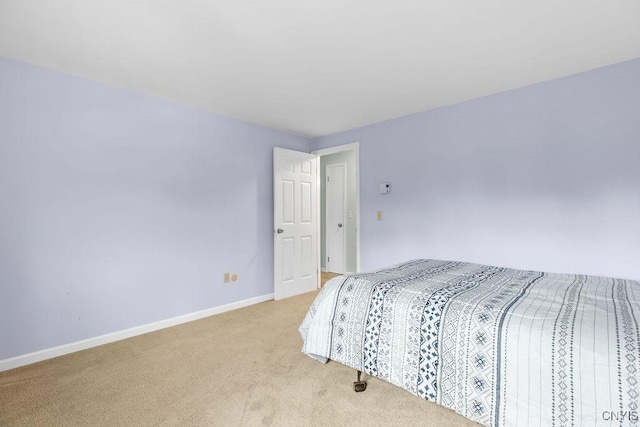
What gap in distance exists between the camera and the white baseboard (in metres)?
2.19

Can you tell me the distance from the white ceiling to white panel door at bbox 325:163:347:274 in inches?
98.4

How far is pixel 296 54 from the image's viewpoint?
7.00 ft

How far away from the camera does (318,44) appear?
6.59 ft

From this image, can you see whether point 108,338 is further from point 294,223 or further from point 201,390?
point 294,223

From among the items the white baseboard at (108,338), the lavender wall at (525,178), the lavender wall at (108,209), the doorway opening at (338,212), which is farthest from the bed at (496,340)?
the doorway opening at (338,212)

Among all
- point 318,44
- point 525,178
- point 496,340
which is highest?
point 318,44

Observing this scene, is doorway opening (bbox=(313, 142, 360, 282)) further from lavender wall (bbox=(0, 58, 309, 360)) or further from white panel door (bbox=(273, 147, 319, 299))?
lavender wall (bbox=(0, 58, 309, 360))

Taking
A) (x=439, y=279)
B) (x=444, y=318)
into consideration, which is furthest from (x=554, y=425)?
(x=439, y=279)

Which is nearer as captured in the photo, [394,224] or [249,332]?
[249,332]

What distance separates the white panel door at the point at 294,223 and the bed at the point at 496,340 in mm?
1747

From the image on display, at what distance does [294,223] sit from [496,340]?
2976 mm

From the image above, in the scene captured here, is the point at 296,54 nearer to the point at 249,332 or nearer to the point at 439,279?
the point at 439,279

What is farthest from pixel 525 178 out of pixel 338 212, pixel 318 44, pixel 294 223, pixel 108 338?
pixel 108 338

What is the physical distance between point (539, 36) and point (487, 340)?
200 centimetres
